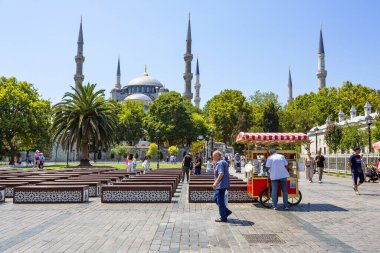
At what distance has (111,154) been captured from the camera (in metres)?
75.9

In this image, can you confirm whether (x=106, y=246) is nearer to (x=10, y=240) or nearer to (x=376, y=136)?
(x=10, y=240)

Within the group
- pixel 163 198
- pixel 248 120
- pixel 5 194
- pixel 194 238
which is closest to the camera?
pixel 194 238

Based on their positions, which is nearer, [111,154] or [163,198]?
[163,198]

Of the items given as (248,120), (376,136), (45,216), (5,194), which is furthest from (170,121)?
(45,216)

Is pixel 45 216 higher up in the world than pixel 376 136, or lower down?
lower down

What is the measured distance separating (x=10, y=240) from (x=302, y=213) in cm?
670

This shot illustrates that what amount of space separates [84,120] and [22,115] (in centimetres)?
1189

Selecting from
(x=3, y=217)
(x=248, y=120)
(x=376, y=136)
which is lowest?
(x=3, y=217)

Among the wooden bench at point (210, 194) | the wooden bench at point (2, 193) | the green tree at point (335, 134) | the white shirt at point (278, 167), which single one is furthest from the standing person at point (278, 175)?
the green tree at point (335, 134)

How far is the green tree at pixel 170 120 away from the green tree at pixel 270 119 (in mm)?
12458

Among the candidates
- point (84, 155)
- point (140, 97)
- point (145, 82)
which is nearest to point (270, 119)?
point (84, 155)

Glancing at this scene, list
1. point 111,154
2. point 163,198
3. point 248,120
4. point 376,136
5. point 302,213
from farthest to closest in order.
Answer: point 111,154
point 248,120
point 376,136
point 163,198
point 302,213

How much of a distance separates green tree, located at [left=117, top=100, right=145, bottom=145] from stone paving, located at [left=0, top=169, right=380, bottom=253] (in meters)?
66.6

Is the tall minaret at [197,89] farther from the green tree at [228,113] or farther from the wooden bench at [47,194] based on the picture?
the wooden bench at [47,194]
